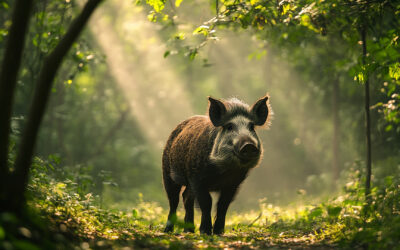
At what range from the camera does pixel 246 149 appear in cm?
573

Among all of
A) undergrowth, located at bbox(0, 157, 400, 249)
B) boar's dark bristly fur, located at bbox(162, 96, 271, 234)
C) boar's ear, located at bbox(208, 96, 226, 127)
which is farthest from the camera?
boar's ear, located at bbox(208, 96, 226, 127)

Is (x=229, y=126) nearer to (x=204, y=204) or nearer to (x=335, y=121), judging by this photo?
(x=204, y=204)

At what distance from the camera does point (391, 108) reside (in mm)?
6801

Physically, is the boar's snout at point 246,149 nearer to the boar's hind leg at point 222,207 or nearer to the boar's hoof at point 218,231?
the boar's hind leg at point 222,207

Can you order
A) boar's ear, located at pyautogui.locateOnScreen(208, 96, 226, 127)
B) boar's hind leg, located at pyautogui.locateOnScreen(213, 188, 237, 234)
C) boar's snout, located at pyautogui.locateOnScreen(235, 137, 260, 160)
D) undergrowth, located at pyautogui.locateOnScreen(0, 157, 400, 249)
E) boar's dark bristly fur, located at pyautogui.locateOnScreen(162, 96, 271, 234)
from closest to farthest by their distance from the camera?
1. undergrowth, located at pyautogui.locateOnScreen(0, 157, 400, 249)
2. boar's snout, located at pyautogui.locateOnScreen(235, 137, 260, 160)
3. boar's dark bristly fur, located at pyautogui.locateOnScreen(162, 96, 271, 234)
4. boar's hind leg, located at pyautogui.locateOnScreen(213, 188, 237, 234)
5. boar's ear, located at pyautogui.locateOnScreen(208, 96, 226, 127)

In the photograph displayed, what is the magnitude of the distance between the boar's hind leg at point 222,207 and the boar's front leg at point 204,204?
16 centimetres

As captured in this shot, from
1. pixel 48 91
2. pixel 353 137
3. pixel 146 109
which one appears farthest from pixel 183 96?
pixel 48 91

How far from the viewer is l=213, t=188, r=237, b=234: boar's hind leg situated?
6461mm

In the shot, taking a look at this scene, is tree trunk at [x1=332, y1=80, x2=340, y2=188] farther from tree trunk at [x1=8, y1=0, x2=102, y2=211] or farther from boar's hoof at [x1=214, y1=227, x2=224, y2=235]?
tree trunk at [x1=8, y1=0, x2=102, y2=211]

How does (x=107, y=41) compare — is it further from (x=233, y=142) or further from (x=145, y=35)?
(x=233, y=142)

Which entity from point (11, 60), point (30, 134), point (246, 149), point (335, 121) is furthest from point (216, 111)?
point (335, 121)

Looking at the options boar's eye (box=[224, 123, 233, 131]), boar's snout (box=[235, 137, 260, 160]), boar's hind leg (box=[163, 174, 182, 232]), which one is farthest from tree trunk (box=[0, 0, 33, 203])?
boar's hind leg (box=[163, 174, 182, 232])

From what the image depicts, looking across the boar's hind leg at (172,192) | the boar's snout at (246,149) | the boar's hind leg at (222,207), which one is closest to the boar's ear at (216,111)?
the boar's snout at (246,149)

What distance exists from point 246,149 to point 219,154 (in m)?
0.66
